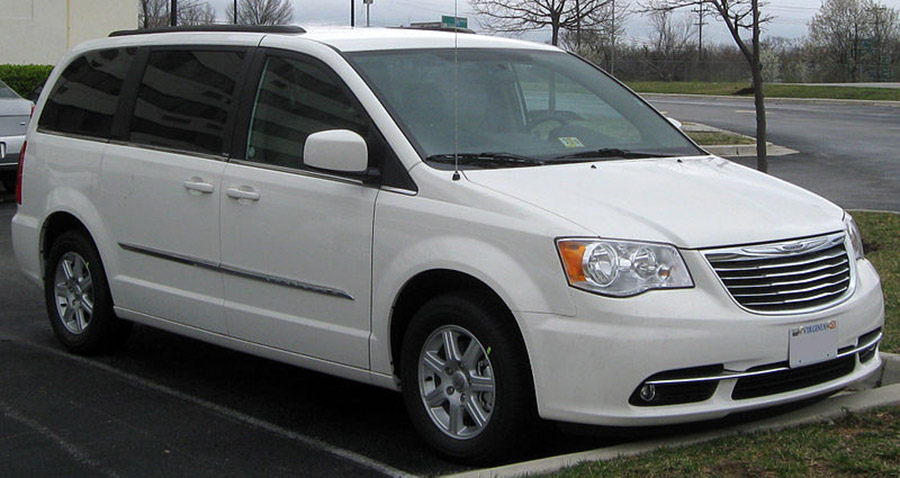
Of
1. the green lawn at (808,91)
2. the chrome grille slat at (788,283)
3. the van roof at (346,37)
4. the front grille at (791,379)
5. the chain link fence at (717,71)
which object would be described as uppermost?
the chain link fence at (717,71)

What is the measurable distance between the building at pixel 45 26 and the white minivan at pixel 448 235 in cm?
2475

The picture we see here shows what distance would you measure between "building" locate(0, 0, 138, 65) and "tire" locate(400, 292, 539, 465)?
26.8 metres

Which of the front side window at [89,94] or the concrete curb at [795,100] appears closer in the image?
the front side window at [89,94]

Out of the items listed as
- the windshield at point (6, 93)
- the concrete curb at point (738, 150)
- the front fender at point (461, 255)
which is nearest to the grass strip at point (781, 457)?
the front fender at point (461, 255)

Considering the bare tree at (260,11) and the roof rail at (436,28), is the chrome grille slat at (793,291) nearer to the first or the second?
the roof rail at (436,28)

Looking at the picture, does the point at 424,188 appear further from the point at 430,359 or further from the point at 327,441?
the point at 327,441

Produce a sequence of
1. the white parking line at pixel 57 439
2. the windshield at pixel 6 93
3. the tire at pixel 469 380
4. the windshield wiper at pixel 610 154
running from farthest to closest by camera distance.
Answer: the windshield at pixel 6 93, the windshield wiper at pixel 610 154, the white parking line at pixel 57 439, the tire at pixel 469 380

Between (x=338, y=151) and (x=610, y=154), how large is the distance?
1.32 meters

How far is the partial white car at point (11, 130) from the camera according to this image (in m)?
14.8

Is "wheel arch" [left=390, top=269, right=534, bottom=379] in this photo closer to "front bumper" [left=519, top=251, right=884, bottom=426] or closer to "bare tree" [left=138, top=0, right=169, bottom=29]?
"front bumper" [left=519, top=251, right=884, bottom=426]

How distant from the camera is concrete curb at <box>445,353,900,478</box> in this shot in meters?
4.79

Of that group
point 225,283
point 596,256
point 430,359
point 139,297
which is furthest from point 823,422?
point 139,297

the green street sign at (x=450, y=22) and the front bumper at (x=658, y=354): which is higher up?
the green street sign at (x=450, y=22)

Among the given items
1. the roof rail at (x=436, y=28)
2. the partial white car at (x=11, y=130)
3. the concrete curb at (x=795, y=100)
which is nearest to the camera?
the roof rail at (x=436, y=28)
